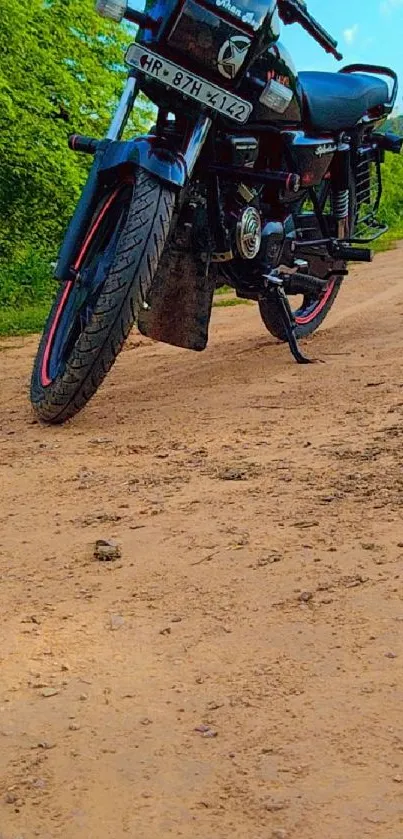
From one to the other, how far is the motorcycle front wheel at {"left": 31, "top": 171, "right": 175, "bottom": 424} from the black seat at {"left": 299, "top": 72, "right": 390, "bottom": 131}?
133 centimetres

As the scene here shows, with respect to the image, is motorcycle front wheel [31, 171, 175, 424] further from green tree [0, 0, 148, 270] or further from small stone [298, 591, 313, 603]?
green tree [0, 0, 148, 270]

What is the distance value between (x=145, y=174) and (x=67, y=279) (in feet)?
1.73

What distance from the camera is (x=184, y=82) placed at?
379 centimetres

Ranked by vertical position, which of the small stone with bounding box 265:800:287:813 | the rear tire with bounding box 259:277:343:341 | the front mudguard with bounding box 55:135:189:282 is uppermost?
the front mudguard with bounding box 55:135:189:282

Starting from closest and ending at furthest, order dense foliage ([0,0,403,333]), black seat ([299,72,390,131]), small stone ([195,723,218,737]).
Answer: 1. small stone ([195,723,218,737])
2. black seat ([299,72,390,131])
3. dense foliage ([0,0,403,333])

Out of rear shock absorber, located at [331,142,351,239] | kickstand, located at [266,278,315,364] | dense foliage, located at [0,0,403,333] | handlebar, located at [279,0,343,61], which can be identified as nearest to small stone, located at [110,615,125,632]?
kickstand, located at [266,278,315,364]

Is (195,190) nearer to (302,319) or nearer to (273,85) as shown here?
(273,85)

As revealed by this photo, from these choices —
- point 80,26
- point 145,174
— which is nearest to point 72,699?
point 145,174

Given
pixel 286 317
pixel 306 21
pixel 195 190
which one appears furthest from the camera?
pixel 286 317

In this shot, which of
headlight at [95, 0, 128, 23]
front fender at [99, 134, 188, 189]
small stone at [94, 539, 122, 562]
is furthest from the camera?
headlight at [95, 0, 128, 23]

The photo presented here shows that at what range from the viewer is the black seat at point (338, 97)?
4754 millimetres

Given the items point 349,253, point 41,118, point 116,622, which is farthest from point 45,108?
point 116,622

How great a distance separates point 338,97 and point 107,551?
10.8ft

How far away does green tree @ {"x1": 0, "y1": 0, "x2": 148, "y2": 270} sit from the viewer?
27.2 ft
